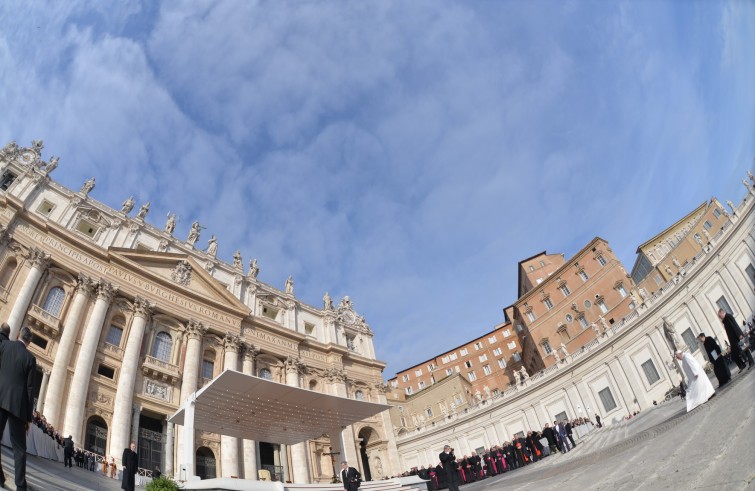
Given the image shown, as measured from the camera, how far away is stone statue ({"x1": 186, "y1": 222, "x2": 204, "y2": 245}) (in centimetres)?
3794

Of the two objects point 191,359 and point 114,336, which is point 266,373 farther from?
point 114,336

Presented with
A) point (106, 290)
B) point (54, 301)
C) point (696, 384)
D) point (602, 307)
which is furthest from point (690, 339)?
point (54, 301)

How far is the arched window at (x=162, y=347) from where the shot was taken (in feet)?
96.6

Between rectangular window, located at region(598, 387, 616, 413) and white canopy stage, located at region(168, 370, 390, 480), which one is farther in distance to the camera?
rectangular window, located at region(598, 387, 616, 413)

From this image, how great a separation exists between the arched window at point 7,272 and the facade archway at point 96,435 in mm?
9541

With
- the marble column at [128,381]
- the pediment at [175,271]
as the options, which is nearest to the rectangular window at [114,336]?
the marble column at [128,381]

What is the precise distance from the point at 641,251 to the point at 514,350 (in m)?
28.2

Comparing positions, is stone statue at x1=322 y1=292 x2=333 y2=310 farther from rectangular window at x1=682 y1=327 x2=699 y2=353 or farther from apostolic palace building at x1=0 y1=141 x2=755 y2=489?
rectangular window at x1=682 y1=327 x2=699 y2=353

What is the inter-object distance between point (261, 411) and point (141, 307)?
53.5 feet

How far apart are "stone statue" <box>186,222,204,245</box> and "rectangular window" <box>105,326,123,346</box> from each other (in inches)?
438

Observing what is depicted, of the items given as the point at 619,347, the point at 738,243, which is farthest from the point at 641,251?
the point at 738,243

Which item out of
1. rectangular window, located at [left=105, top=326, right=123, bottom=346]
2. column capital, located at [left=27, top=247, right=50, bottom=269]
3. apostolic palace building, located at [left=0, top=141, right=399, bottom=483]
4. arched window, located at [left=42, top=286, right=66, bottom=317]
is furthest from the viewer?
rectangular window, located at [left=105, top=326, right=123, bottom=346]

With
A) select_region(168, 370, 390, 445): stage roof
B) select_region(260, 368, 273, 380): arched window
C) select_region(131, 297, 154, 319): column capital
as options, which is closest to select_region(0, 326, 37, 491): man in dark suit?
select_region(168, 370, 390, 445): stage roof

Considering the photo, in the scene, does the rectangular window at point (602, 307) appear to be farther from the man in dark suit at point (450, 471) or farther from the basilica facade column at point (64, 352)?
the basilica facade column at point (64, 352)
